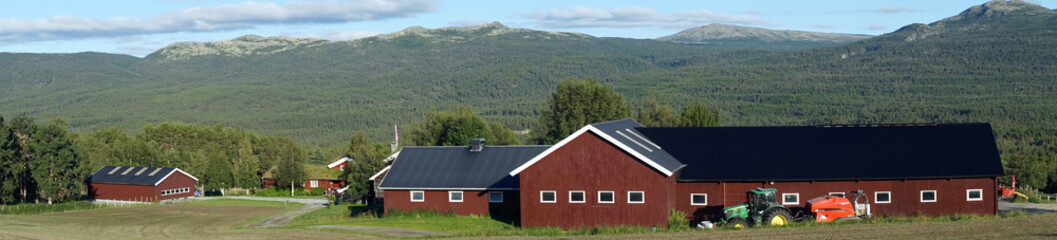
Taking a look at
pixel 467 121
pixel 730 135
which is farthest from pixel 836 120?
pixel 730 135

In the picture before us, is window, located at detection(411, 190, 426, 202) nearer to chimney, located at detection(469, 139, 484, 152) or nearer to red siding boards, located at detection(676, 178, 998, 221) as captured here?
chimney, located at detection(469, 139, 484, 152)

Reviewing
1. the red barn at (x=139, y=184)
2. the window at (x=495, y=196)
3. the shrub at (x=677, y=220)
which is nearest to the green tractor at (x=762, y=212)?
the shrub at (x=677, y=220)

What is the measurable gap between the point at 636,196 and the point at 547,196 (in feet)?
11.6

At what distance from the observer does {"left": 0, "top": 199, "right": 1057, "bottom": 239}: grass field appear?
32.6 m

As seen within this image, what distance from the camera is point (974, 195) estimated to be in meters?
40.5

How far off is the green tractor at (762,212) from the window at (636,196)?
11.3 ft

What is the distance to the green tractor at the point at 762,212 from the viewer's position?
37000mm

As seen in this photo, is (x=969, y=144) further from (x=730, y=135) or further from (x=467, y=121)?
(x=467, y=121)

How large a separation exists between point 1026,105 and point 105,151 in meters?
146

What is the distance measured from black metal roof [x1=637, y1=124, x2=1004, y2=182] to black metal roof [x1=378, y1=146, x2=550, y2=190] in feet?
23.9

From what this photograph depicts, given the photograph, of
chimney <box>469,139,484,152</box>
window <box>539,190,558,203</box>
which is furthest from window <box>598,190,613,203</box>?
chimney <box>469,139,484,152</box>

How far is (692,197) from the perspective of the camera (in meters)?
41.6

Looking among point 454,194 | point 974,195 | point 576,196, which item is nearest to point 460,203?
point 454,194

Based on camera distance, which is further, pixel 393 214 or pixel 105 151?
pixel 105 151
